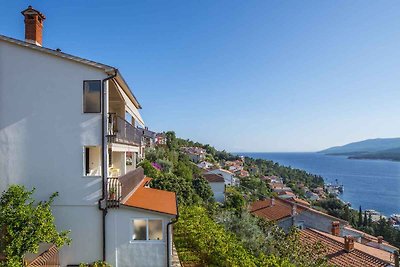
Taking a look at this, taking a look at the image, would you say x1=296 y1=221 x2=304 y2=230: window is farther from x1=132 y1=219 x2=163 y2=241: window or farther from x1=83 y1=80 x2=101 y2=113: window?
x1=83 y1=80 x2=101 y2=113: window

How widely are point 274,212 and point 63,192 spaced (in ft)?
148

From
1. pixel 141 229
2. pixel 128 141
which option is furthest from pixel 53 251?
pixel 128 141

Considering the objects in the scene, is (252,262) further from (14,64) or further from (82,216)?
(14,64)

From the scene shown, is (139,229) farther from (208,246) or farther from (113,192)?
(208,246)

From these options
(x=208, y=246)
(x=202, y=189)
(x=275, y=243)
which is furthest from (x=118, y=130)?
(x=202, y=189)

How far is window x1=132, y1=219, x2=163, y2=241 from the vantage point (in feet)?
58.2

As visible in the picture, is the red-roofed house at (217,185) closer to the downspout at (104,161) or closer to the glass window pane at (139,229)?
the glass window pane at (139,229)

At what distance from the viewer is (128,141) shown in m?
22.8

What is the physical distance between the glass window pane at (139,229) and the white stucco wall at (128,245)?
255 millimetres

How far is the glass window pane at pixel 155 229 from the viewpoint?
1794cm

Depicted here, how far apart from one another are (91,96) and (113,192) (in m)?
5.73

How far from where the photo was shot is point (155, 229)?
59.2 feet

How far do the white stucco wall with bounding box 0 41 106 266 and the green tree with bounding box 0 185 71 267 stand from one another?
1.70 m

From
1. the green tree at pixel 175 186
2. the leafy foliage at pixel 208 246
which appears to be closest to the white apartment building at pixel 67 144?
the leafy foliage at pixel 208 246
